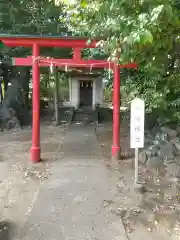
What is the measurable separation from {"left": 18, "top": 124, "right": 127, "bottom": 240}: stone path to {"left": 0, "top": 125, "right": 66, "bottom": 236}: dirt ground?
0.21m

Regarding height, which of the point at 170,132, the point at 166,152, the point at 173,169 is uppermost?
the point at 170,132

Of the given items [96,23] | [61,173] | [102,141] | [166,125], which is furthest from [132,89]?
[96,23]

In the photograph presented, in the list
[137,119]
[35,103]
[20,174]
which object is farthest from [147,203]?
[35,103]

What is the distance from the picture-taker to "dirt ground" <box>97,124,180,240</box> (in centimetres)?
457

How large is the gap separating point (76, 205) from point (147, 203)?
1266 mm

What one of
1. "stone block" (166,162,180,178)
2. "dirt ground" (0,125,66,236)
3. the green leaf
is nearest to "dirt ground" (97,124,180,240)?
"stone block" (166,162,180,178)

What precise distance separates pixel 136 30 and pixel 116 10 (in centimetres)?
65

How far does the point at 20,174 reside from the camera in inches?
293

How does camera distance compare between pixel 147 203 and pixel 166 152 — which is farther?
pixel 166 152

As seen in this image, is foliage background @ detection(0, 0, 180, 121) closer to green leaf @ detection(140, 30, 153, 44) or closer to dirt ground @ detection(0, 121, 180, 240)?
green leaf @ detection(140, 30, 153, 44)

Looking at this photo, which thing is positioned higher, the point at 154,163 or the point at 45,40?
the point at 45,40

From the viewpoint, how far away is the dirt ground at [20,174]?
5.23m

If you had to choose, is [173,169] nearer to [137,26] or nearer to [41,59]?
[41,59]

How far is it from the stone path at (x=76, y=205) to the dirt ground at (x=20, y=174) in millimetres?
206
